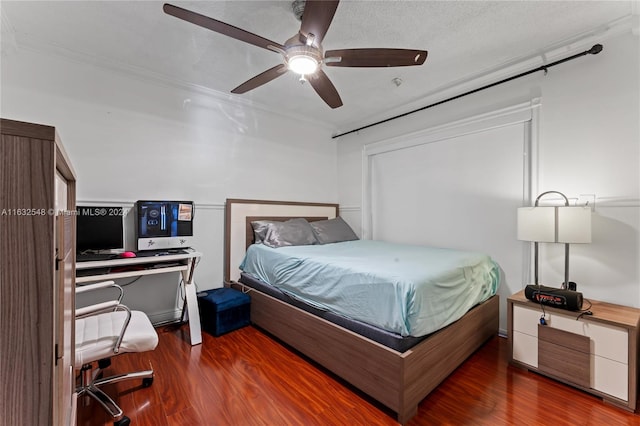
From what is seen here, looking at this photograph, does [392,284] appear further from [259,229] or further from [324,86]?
[259,229]

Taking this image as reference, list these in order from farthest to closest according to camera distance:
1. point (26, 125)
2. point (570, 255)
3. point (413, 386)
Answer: point (570, 255) → point (413, 386) → point (26, 125)

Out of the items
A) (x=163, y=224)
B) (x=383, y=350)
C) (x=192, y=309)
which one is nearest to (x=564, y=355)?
(x=383, y=350)

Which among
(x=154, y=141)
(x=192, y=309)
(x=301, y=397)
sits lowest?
(x=301, y=397)

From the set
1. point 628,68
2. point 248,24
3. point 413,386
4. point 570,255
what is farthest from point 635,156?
point 248,24

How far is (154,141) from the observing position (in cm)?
284

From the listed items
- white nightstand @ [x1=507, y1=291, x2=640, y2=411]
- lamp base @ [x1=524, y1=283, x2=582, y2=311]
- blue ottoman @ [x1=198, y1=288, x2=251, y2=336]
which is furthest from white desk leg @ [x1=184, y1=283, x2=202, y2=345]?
lamp base @ [x1=524, y1=283, x2=582, y2=311]

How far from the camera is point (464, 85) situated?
9.68 ft

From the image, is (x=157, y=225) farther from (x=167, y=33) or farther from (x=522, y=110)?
(x=522, y=110)

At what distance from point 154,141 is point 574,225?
144 inches

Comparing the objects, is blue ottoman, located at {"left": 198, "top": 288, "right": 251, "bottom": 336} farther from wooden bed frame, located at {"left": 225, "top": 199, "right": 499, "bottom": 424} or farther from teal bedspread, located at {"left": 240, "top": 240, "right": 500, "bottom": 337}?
teal bedspread, located at {"left": 240, "top": 240, "right": 500, "bottom": 337}

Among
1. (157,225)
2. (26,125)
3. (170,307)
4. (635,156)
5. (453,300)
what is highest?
(635,156)

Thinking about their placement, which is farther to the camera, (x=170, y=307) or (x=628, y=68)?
(x=170, y=307)

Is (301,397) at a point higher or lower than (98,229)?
lower

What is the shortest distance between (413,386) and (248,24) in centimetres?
265
